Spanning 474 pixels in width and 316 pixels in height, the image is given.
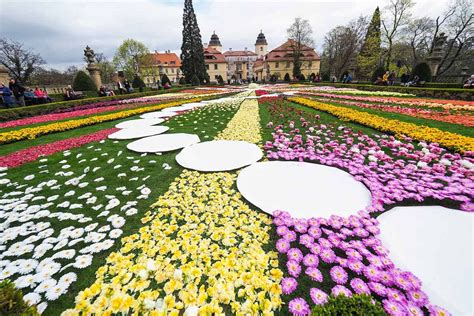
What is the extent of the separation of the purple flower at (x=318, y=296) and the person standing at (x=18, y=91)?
16.4m

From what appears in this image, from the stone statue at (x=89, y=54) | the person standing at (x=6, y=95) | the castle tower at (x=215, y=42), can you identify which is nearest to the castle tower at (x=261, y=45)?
the castle tower at (x=215, y=42)

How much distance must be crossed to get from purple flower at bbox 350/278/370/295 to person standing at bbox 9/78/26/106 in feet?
54.6

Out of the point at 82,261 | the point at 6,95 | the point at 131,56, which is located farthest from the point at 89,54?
the point at 131,56

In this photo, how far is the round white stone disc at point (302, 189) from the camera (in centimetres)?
241

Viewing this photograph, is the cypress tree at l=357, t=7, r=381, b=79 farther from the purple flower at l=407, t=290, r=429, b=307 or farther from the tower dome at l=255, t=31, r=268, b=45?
the tower dome at l=255, t=31, r=268, b=45

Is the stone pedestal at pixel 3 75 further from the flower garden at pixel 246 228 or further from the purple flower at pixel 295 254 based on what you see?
the purple flower at pixel 295 254

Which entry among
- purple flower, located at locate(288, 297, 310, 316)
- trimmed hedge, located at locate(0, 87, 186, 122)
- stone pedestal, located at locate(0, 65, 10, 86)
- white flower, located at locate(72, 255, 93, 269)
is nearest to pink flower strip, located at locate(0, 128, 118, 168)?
white flower, located at locate(72, 255, 93, 269)

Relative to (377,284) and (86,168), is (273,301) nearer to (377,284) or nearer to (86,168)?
(377,284)

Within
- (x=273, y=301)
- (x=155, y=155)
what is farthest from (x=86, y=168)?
(x=273, y=301)

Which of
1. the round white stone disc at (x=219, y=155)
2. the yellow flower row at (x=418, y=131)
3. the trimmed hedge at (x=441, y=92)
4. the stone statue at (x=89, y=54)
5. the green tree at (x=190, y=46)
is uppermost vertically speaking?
the green tree at (x=190, y=46)

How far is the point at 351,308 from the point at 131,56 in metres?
60.4

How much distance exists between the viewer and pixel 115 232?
7.06ft

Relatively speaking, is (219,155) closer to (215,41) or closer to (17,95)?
(17,95)

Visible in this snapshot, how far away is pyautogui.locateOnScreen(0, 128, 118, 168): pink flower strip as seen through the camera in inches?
166
